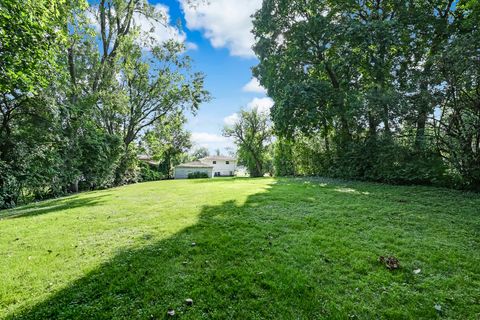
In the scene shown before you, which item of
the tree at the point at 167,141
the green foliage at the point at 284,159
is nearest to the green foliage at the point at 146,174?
the tree at the point at 167,141

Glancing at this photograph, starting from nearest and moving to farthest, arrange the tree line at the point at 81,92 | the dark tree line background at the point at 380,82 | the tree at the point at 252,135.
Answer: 1. the tree line at the point at 81,92
2. the dark tree line background at the point at 380,82
3. the tree at the point at 252,135

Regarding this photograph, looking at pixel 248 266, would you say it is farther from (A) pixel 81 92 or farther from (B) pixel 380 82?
(A) pixel 81 92

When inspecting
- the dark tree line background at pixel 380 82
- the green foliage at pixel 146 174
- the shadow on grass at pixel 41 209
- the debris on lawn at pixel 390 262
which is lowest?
the debris on lawn at pixel 390 262

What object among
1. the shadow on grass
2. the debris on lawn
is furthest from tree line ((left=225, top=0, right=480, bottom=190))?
the shadow on grass

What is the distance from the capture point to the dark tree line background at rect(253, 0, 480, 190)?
314 inches

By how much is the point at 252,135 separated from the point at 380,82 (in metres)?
23.6

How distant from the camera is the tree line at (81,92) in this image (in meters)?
7.42

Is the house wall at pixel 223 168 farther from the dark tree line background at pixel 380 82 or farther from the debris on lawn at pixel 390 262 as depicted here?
the debris on lawn at pixel 390 262

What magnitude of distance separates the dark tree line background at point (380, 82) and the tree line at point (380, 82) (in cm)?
4

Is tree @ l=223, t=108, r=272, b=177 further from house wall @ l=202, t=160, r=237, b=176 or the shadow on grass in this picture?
the shadow on grass

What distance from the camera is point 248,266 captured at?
3.39 meters

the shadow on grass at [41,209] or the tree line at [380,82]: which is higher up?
the tree line at [380,82]

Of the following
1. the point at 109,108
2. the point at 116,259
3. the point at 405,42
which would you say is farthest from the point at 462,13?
the point at 109,108

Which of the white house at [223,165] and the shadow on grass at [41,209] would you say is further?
the white house at [223,165]
